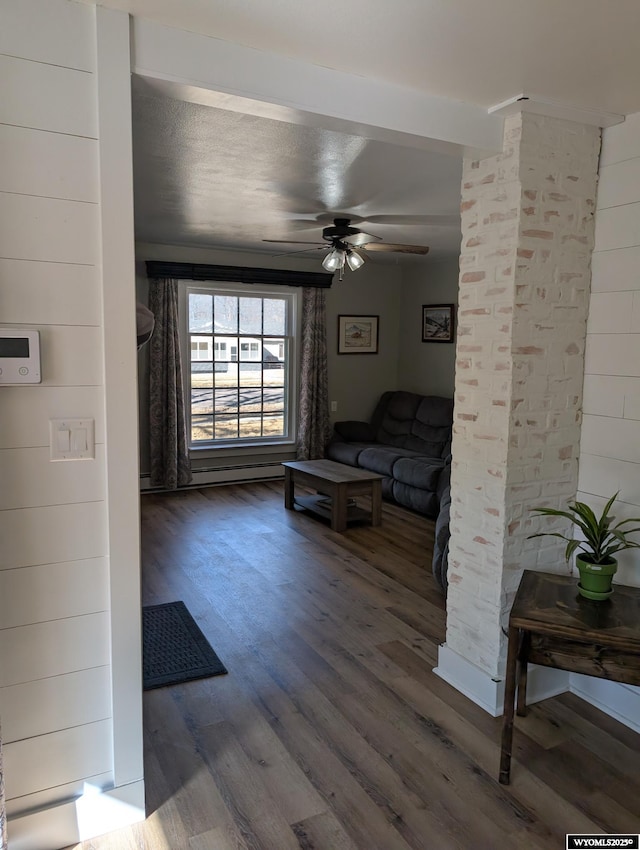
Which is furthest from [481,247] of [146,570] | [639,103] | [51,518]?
[146,570]

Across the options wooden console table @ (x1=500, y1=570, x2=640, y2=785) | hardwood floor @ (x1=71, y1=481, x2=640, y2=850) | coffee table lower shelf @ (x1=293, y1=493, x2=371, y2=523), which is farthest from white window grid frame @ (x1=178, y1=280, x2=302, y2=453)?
wooden console table @ (x1=500, y1=570, x2=640, y2=785)

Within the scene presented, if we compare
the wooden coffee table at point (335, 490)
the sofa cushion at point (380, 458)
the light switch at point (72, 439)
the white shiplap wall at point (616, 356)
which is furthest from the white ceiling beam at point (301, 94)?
the sofa cushion at point (380, 458)

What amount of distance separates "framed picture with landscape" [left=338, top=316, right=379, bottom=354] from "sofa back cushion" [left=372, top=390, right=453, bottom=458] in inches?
24.5

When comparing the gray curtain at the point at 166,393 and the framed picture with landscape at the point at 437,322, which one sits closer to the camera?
the gray curtain at the point at 166,393

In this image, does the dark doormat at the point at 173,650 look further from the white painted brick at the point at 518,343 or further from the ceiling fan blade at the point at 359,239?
the ceiling fan blade at the point at 359,239

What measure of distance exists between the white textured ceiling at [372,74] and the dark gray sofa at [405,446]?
2508 mm

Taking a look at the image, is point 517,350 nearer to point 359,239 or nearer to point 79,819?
point 79,819

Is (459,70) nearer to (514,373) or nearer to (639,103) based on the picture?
(639,103)

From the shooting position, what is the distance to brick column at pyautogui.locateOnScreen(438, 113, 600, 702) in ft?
7.73

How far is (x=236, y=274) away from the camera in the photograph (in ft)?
20.3

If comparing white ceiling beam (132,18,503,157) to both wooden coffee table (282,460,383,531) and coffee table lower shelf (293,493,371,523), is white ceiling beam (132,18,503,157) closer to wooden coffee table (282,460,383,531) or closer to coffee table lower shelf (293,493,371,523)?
wooden coffee table (282,460,383,531)

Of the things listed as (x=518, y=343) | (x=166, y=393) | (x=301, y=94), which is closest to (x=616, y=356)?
(x=518, y=343)

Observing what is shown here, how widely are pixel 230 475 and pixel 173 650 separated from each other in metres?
3.61

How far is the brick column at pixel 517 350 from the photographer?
92.7 inches
